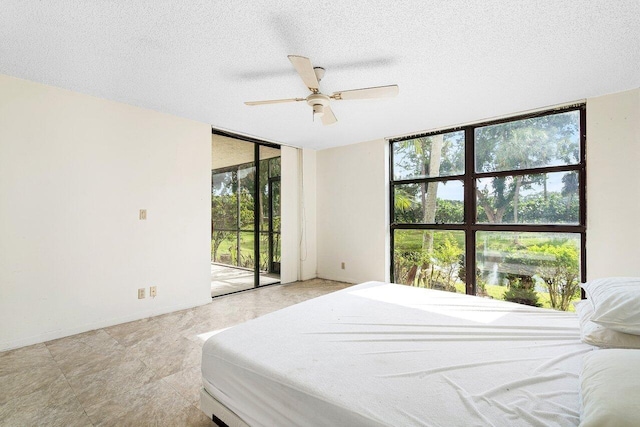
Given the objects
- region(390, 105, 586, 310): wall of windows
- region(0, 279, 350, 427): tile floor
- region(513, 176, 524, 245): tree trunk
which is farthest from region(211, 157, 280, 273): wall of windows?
region(513, 176, 524, 245): tree trunk

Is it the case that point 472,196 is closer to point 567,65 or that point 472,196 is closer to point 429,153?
point 429,153

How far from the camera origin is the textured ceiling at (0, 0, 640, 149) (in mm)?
1867

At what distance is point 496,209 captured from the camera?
153 inches

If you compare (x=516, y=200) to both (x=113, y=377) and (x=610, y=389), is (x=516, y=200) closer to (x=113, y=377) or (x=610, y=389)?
(x=610, y=389)

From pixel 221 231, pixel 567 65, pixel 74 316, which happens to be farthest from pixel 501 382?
pixel 221 231

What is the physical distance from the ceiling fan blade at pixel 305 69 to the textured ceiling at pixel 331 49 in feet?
0.82

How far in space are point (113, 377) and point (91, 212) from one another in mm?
1765

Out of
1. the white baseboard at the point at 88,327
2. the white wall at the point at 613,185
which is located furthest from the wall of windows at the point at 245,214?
the white wall at the point at 613,185

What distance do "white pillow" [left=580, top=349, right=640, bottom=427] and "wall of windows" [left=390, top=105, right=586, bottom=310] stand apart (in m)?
2.95

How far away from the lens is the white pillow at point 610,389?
2.49ft

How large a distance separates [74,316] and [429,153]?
477cm

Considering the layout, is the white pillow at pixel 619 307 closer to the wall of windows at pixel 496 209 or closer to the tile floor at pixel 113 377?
the tile floor at pixel 113 377

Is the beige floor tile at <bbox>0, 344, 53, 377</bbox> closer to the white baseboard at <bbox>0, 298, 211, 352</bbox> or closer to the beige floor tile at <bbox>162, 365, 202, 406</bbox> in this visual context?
the white baseboard at <bbox>0, 298, 211, 352</bbox>

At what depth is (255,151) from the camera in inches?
194
